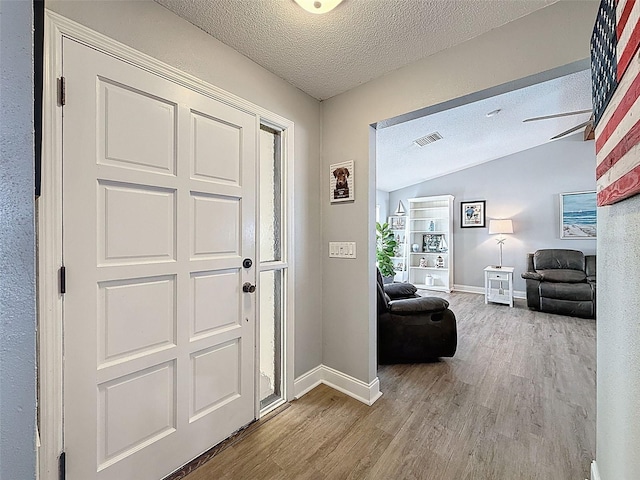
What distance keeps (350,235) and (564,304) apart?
4198 millimetres

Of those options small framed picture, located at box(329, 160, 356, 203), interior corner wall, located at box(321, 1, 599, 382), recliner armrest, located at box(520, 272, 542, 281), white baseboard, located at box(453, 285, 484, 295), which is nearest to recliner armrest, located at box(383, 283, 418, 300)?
interior corner wall, located at box(321, 1, 599, 382)

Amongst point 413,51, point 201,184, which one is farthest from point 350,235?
point 413,51

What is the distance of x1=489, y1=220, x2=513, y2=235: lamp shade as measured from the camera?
5.38 meters

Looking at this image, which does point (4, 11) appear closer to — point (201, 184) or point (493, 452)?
point (201, 184)

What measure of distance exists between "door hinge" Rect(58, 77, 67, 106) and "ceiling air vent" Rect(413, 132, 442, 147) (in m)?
3.79

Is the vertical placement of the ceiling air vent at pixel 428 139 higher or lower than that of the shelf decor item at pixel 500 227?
higher

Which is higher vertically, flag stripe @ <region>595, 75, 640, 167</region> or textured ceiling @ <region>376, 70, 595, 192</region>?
textured ceiling @ <region>376, 70, 595, 192</region>

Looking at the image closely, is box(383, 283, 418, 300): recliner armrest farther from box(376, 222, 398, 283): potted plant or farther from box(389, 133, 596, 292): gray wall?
box(389, 133, 596, 292): gray wall

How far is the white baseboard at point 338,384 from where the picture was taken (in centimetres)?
209

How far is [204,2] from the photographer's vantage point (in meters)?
1.39

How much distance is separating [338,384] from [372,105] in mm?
2124

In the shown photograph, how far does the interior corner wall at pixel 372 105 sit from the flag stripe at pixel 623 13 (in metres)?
0.78

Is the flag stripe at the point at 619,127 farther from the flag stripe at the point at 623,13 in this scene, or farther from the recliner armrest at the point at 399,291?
the recliner armrest at the point at 399,291

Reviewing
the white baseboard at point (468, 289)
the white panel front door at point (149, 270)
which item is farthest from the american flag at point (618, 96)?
the white baseboard at point (468, 289)
